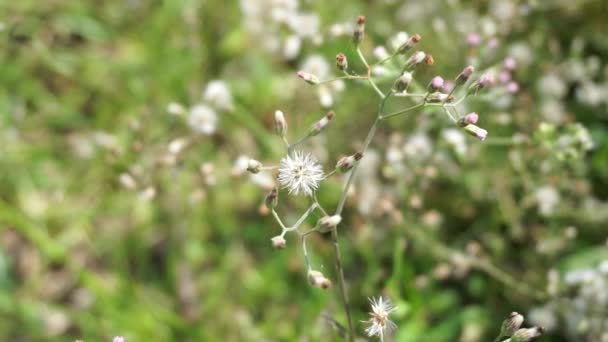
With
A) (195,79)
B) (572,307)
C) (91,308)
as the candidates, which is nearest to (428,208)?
(572,307)

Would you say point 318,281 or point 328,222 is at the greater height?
point 328,222

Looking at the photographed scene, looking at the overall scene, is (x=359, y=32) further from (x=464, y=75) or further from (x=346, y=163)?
(x=346, y=163)

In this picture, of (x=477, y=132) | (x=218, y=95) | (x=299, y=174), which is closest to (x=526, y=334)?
(x=477, y=132)

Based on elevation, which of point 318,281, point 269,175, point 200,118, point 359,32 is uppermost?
point 200,118

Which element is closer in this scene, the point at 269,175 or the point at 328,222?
the point at 328,222

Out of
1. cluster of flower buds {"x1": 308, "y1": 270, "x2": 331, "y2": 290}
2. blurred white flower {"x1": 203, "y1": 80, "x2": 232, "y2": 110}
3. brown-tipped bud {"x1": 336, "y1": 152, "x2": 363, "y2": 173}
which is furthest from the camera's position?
blurred white flower {"x1": 203, "y1": 80, "x2": 232, "y2": 110}

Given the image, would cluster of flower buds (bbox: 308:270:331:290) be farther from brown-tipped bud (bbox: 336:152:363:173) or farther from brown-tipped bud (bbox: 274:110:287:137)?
brown-tipped bud (bbox: 274:110:287:137)

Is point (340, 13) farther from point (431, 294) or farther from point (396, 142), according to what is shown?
point (431, 294)

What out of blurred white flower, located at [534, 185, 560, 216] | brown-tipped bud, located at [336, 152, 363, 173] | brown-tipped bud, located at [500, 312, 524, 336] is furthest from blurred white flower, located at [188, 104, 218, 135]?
brown-tipped bud, located at [500, 312, 524, 336]
